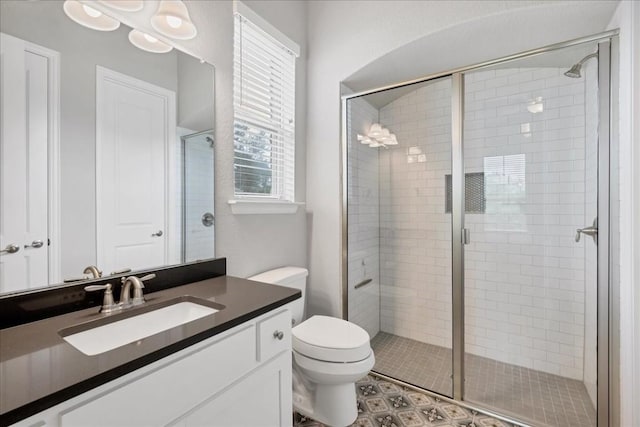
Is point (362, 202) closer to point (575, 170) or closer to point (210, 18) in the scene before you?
point (575, 170)

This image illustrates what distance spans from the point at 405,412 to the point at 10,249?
6.60ft

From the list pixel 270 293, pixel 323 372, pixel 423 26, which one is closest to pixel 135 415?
pixel 270 293

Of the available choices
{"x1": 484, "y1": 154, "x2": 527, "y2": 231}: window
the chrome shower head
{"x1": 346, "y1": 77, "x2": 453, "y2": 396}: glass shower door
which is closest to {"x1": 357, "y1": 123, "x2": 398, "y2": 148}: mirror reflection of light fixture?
{"x1": 346, "y1": 77, "x2": 453, "y2": 396}: glass shower door

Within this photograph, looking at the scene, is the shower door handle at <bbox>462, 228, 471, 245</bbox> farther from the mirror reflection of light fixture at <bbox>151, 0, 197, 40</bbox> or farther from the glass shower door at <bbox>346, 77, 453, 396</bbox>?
the mirror reflection of light fixture at <bbox>151, 0, 197, 40</bbox>

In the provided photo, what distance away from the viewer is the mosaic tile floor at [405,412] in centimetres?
172

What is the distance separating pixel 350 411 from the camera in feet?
5.57

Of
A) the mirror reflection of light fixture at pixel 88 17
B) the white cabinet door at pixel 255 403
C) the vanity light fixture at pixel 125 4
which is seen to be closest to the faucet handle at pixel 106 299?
the white cabinet door at pixel 255 403

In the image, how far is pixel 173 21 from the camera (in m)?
1.41

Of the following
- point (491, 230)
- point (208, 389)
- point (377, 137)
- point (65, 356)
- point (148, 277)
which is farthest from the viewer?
point (377, 137)

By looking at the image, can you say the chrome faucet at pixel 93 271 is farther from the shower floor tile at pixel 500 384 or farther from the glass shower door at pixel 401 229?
the shower floor tile at pixel 500 384

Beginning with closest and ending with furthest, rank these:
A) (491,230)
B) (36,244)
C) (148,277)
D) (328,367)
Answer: (36,244) < (148,277) < (328,367) < (491,230)

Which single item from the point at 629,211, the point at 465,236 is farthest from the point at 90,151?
the point at 629,211

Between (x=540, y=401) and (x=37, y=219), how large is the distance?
104 inches

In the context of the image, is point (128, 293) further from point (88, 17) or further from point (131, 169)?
point (88, 17)
